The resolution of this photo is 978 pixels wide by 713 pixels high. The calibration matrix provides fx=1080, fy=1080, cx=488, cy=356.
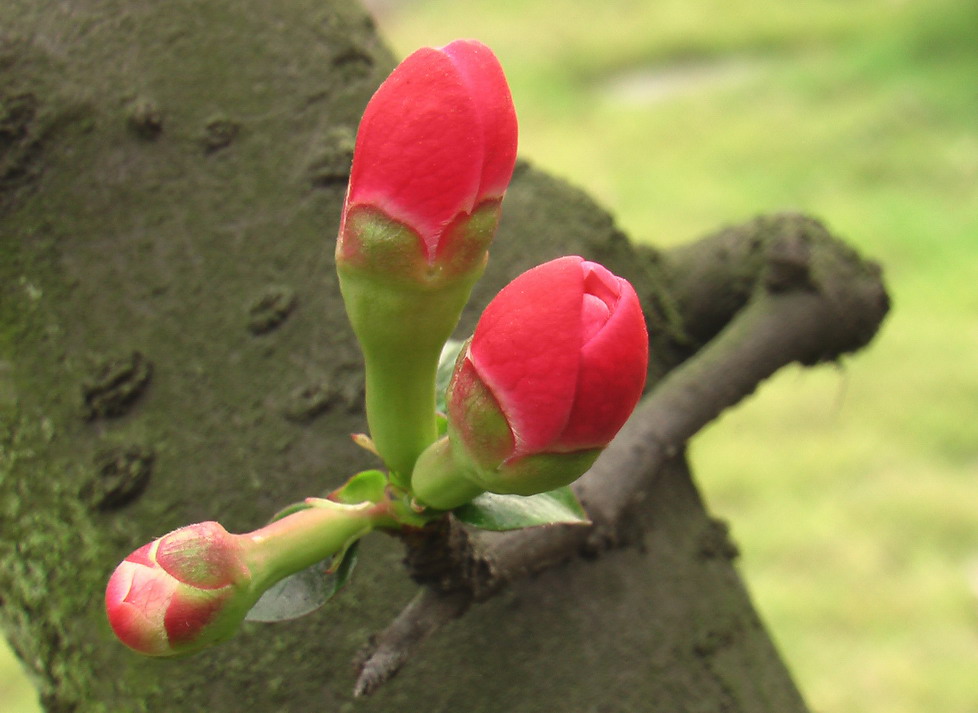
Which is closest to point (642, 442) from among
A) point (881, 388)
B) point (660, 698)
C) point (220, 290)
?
point (660, 698)

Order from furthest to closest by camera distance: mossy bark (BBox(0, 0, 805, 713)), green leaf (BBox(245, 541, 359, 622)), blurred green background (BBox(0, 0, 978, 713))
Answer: blurred green background (BBox(0, 0, 978, 713))
mossy bark (BBox(0, 0, 805, 713))
green leaf (BBox(245, 541, 359, 622))

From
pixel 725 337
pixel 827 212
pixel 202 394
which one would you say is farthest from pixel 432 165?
pixel 827 212

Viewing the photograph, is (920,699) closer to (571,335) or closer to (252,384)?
(252,384)

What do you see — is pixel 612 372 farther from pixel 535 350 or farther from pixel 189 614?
pixel 189 614

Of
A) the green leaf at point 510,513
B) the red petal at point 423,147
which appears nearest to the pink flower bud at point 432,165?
the red petal at point 423,147

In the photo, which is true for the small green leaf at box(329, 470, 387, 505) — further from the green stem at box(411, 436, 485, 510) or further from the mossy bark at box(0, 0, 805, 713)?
the mossy bark at box(0, 0, 805, 713)

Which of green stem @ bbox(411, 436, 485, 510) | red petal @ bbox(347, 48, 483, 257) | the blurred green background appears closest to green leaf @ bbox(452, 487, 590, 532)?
green stem @ bbox(411, 436, 485, 510)

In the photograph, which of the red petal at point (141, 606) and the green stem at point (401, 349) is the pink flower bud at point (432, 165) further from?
the red petal at point (141, 606)
